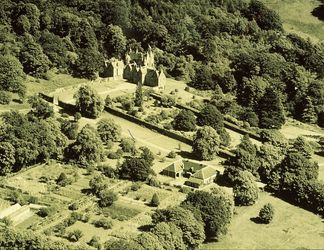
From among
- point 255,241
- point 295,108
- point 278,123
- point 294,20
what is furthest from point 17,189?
point 294,20

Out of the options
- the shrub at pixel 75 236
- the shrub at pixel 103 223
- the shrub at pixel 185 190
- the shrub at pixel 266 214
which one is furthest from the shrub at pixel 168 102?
the shrub at pixel 75 236

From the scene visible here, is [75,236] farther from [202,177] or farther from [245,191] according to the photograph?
[245,191]

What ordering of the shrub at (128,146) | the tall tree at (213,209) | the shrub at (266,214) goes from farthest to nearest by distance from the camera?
the shrub at (128,146) → the shrub at (266,214) → the tall tree at (213,209)

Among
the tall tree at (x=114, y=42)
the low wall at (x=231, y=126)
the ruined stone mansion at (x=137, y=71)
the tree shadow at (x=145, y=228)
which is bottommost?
the tree shadow at (x=145, y=228)

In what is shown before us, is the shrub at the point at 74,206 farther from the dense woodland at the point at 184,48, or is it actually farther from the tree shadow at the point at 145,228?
the dense woodland at the point at 184,48

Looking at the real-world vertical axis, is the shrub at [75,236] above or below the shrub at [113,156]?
below

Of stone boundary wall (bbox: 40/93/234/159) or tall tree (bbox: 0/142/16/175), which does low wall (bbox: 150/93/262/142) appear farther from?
tall tree (bbox: 0/142/16/175)
